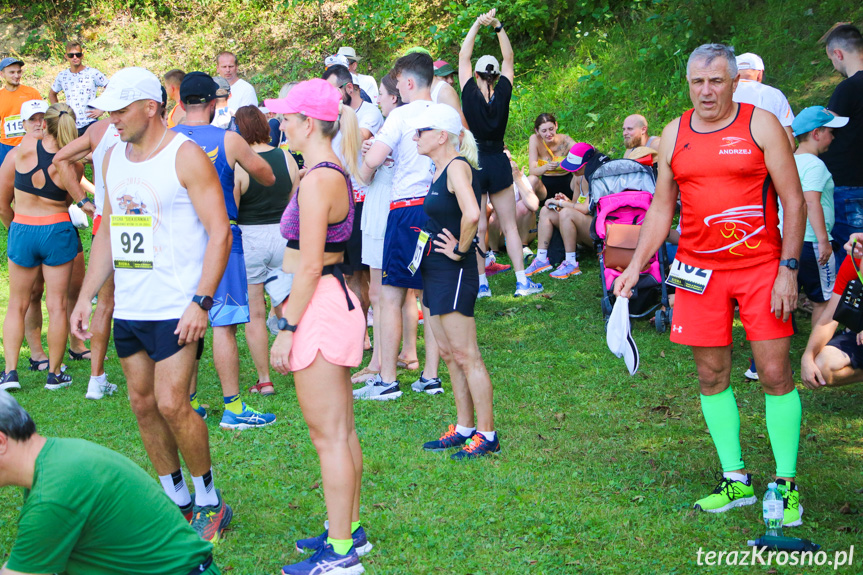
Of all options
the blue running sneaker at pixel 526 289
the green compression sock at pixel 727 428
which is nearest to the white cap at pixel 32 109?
the blue running sneaker at pixel 526 289

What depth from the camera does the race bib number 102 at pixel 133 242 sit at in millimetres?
3816

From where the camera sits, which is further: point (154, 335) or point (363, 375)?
point (363, 375)

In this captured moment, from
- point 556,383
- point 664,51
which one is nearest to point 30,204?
point 556,383

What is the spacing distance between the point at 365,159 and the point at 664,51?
7.61m

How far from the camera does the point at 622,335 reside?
4.29 meters

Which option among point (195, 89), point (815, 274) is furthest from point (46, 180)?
point (815, 274)

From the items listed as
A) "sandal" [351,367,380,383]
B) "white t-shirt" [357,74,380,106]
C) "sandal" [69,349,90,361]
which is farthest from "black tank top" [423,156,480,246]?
"white t-shirt" [357,74,380,106]

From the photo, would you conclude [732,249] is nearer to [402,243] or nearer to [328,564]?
[328,564]

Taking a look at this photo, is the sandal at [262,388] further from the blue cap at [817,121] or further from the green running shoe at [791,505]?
the blue cap at [817,121]

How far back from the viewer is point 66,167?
673 centimetres

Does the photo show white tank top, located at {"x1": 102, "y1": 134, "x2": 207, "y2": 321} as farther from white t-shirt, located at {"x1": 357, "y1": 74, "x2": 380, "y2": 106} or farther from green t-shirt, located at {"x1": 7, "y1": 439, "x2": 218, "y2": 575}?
white t-shirt, located at {"x1": 357, "y1": 74, "x2": 380, "y2": 106}

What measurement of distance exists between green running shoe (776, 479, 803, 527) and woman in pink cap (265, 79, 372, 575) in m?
2.00

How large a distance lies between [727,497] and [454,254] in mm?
1933

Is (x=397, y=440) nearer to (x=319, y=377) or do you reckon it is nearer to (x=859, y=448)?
(x=319, y=377)
